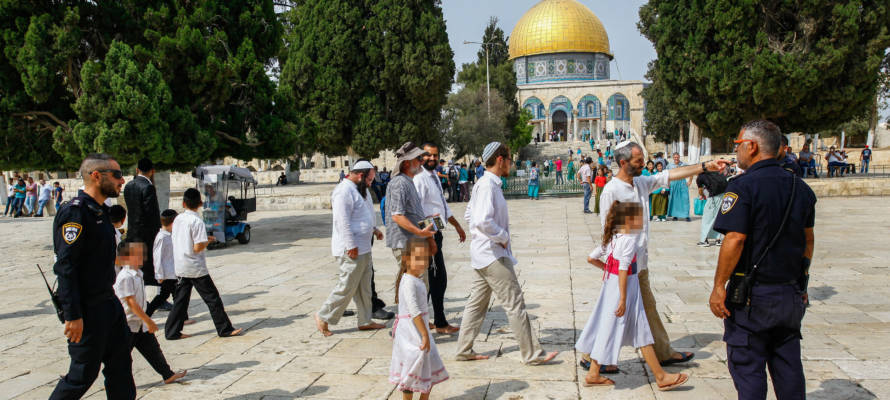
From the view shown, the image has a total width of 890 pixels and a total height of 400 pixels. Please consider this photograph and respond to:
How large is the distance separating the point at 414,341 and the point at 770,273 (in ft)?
6.24

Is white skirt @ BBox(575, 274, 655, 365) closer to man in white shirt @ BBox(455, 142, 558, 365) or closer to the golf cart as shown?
man in white shirt @ BBox(455, 142, 558, 365)

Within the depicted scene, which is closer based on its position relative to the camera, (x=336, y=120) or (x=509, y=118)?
(x=336, y=120)

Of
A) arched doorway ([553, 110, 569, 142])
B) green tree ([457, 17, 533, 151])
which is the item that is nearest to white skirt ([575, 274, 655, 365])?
green tree ([457, 17, 533, 151])

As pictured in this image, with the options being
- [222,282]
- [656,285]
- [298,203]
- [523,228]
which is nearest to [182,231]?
[222,282]

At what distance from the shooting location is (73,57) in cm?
1067

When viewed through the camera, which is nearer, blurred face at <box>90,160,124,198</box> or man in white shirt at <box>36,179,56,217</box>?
blurred face at <box>90,160,124,198</box>

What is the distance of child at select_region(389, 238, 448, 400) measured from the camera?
3283 millimetres

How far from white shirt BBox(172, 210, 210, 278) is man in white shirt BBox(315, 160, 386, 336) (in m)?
1.14

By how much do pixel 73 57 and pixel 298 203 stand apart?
9.17 m

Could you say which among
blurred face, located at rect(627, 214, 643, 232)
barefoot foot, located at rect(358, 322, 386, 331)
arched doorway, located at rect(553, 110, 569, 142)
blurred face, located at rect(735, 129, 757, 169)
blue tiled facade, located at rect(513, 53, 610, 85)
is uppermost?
blue tiled facade, located at rect(513, 53, 610, 85)

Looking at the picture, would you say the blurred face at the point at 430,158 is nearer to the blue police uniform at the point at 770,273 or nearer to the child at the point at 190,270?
the child at the point at 190,270

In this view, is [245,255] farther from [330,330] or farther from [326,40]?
[326,40]

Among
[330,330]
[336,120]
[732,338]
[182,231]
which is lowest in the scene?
[330,330]

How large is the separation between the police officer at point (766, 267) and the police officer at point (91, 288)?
3159 mm
